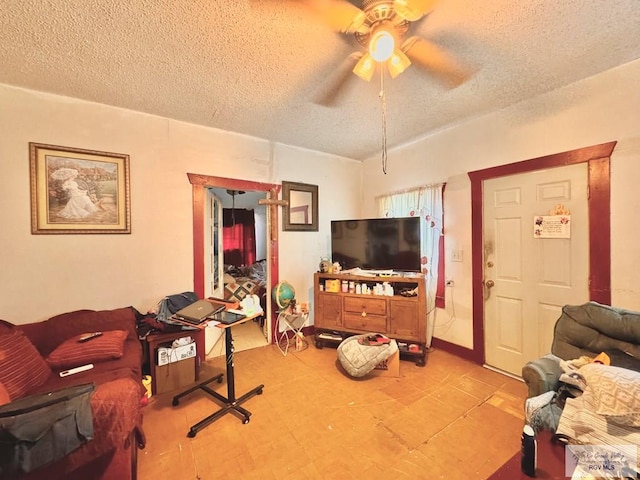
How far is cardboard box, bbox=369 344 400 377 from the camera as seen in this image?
256cm

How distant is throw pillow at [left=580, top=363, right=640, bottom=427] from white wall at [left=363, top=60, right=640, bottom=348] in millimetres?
1137

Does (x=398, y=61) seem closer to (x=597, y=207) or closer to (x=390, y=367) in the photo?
(x=597, y=207)

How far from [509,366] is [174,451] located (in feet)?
9.47

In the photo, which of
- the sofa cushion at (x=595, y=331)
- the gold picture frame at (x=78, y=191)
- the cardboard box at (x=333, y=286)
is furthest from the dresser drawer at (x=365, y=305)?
the gold picture frame at (x=78, y=191)

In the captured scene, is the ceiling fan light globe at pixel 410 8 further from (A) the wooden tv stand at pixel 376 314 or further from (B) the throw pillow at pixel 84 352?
(B) the throw pillow at pixel 84 352

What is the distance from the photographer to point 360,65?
5.20ft

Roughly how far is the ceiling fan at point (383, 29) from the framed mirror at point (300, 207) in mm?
1859

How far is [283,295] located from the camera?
320 cm

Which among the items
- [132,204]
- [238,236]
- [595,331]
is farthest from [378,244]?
[238,236]

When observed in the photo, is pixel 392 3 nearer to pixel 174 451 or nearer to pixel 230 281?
pixel 174 451

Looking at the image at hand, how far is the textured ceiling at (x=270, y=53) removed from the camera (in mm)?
1430

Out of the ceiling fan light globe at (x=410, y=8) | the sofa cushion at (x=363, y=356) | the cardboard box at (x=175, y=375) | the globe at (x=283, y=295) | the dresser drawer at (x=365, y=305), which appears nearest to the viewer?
the ceiling fan light globe at (x=410, y=8)

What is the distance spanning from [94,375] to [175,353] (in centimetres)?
71

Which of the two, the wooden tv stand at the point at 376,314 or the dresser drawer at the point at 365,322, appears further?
the dresser drawer at the point at 365,322
